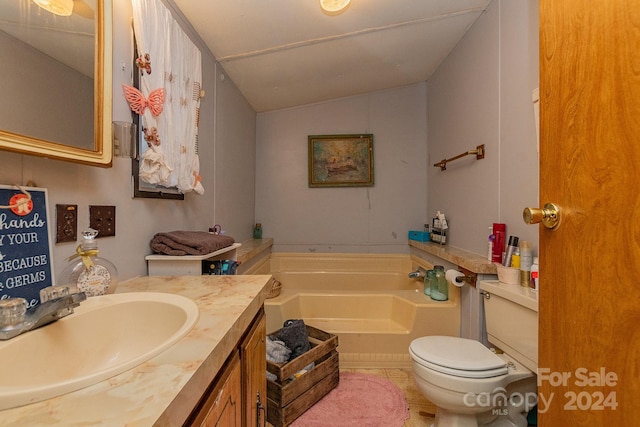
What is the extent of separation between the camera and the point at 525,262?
1376 mm

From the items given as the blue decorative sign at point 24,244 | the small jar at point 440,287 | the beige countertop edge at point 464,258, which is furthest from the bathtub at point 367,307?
→ the blue decorative sign at point 24,244

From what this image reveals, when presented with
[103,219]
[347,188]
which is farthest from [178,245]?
[347,188]

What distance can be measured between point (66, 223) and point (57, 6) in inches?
24.4

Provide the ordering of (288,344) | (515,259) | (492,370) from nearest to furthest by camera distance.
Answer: (492,370)
(515,259)
(288,344)

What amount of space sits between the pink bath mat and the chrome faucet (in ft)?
4.10

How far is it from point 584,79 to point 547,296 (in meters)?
0.49

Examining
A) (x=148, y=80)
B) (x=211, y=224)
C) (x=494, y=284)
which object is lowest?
(x=494, y=284)

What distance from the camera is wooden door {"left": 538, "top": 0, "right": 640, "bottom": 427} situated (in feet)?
1.57

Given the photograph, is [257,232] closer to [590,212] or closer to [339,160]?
[339,160]

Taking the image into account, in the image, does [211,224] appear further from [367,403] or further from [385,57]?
[385,57]

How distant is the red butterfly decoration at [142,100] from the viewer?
104 centimetres

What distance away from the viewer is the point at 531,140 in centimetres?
142

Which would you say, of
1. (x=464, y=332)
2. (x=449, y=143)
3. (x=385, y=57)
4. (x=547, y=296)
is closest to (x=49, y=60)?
(x=547, y=296)

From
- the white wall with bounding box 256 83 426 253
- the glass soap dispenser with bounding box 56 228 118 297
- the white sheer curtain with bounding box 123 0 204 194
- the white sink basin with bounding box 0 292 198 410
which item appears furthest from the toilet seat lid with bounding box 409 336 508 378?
the white wall with bounding box 256 83 426 253
